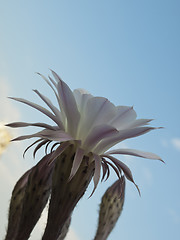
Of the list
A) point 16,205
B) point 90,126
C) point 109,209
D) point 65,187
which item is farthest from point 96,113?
point 109,209

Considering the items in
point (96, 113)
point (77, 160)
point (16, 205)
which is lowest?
point (16, 205)

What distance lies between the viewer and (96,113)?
78 cm

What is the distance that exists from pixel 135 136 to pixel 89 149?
0.10 m

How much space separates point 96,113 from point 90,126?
1.2 inches

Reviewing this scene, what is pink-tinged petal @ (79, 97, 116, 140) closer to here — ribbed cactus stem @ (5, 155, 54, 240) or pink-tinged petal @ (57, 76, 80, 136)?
pink-tinged petal @ (57, 76, 80, 136)

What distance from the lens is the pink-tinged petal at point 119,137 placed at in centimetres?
78

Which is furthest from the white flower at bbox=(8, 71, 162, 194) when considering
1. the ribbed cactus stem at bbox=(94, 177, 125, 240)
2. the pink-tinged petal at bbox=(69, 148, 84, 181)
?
the ribbed cactus stem at bbox=(94, 177, 125, 240)

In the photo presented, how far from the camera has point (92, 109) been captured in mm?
779

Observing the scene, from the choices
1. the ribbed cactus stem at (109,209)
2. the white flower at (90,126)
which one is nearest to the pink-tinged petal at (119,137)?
the white flower at (90,126)

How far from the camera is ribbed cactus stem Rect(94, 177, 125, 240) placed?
3.99ft

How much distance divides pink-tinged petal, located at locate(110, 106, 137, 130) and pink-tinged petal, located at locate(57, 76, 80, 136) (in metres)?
0.08

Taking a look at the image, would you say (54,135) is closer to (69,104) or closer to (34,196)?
(69,104)

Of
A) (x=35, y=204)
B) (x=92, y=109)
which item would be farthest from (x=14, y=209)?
(x=92, y=109)

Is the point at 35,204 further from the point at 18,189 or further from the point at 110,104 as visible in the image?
the point at 110,104
